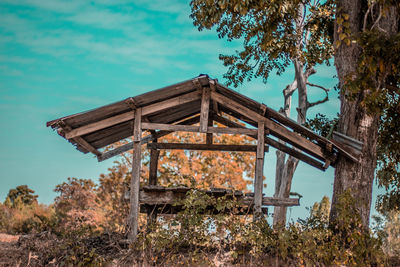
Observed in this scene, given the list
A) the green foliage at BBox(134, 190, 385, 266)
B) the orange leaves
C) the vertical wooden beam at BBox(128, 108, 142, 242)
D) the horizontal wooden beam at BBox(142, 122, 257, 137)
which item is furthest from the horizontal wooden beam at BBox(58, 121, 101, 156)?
the orange leaves

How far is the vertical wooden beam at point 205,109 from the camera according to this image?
10.5m

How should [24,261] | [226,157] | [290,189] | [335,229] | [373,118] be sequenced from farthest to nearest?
1. [226,157]
2. [290,189]
3. [373,118]
4. [335,229]
5. [24,261]

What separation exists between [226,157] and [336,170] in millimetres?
10375

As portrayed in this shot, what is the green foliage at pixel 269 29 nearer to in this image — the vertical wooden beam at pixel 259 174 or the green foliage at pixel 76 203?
the vertical wooden beam at pixel 259 174

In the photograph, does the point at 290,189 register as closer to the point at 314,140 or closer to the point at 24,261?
the point at 314,140

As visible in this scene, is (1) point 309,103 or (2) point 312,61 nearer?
(2) point 312,61

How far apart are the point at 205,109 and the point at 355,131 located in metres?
3.65

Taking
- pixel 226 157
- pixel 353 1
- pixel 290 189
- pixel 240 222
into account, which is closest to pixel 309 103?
pixel 290 189

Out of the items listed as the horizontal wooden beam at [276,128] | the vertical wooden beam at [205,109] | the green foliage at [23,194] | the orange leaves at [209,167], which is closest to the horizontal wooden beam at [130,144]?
the vertical wooden beam at [205,109]

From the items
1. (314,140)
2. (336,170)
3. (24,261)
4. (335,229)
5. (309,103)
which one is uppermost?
(309,103)

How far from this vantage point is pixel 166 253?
30.7ft

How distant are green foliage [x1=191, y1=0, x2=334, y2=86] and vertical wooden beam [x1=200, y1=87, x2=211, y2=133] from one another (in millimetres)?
2042

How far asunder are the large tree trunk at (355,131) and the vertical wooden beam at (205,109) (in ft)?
10.2

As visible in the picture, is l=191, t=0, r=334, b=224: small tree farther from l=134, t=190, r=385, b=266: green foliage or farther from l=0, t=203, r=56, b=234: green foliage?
l=0, t=203, r=56, b=234: green foliage
